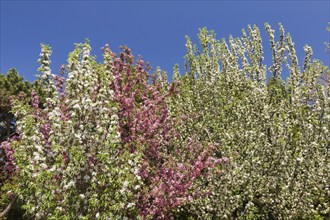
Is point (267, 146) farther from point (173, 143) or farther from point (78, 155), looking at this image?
point (78, 155)

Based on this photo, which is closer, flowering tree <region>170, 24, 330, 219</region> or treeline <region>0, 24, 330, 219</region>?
treeline <region>0, 24, 330, 219</region>

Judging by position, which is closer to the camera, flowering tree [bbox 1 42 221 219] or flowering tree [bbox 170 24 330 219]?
flowering tree [bbox 1 42 221 219]

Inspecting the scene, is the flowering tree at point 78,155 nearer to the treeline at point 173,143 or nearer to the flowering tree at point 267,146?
the treeline at point 173,143

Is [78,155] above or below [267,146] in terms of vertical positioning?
below

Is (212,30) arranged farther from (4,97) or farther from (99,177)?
(4,97)

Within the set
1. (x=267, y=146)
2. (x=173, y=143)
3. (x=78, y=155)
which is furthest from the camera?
(x=173, y=143)

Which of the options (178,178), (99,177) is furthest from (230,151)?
(99,177)

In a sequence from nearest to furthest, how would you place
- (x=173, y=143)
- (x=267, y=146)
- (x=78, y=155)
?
(x=78, y=155) < (x=267, y=146) < (x=173, y=143)

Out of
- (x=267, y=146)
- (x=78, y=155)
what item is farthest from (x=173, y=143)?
(x=78, y=155)

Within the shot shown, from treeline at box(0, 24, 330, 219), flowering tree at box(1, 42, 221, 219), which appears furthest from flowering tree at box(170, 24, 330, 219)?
flowering tree at box(1, 42, 221, 219)

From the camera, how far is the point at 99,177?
8.38 metres

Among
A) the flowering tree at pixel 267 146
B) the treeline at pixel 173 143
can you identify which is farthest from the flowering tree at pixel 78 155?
the flowering tree at pixel 267 146

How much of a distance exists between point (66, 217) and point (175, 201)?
535 centimetres

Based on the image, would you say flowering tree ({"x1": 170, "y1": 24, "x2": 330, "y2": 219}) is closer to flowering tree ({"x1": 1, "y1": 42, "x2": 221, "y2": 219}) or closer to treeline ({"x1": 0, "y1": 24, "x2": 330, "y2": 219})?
treeline ({"x1": 0, "y1": 24, "x2": 330, "y2": 219})
